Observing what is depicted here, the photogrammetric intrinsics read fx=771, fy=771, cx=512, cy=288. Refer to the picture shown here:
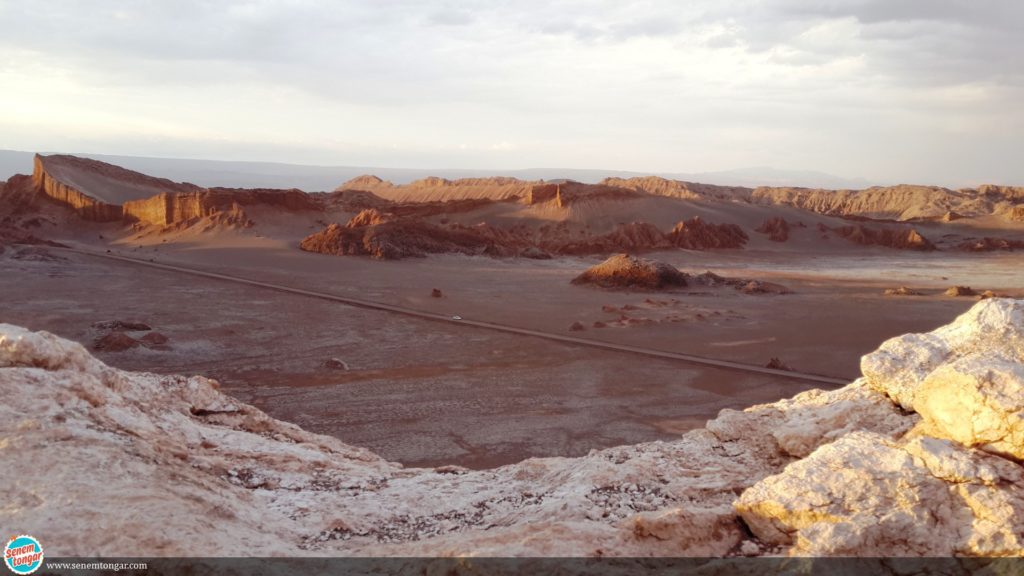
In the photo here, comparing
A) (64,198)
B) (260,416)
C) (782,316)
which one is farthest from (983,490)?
(64,198)

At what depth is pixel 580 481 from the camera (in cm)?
364

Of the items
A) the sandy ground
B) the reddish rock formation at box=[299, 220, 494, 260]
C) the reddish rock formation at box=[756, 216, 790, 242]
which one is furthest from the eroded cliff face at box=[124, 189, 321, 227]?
the reddish rock formation at box=[756, 216, 790, 242]

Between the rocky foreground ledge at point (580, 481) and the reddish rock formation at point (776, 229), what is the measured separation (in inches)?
1338

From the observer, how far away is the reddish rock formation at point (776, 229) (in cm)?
3653

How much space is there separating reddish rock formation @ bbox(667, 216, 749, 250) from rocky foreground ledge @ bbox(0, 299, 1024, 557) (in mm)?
29601

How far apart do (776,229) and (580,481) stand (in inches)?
1407

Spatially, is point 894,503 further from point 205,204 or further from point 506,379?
point 205,204

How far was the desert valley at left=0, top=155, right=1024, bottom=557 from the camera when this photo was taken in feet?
9.05

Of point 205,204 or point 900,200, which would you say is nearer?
point 205,204

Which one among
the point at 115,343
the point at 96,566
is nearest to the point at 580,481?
the point at 96,566

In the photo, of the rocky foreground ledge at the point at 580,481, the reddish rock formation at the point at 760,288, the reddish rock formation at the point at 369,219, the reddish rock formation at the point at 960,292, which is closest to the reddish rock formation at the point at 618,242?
the reddish rock formation at the point at 369,219

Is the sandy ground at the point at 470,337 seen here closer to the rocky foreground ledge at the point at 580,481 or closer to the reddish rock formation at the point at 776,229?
the rocky foreground ledge at the point at 580,481

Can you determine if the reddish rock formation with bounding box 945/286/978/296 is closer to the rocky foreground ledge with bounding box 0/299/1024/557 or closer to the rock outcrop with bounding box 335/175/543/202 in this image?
the rocky foreground ledge with bounding box 0/299/1024/557

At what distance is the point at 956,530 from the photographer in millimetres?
2492
